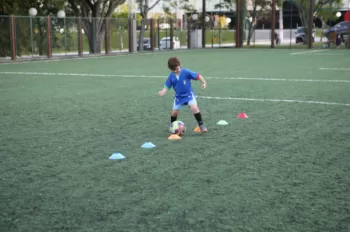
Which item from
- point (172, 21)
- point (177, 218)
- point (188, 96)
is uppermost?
point (172, 21)

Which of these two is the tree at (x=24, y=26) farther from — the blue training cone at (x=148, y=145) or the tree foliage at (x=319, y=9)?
the blue training cone at (x=148, y=145)

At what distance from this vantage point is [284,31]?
169ft

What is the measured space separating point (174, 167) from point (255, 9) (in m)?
44.5

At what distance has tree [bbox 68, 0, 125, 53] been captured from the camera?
3412 centimetres

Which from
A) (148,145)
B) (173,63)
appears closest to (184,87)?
(173,63)

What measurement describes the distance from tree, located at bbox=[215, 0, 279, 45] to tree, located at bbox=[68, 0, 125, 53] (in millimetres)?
12414

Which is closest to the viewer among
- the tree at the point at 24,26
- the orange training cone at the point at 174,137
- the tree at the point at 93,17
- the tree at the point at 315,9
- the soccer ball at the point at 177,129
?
the orange training cone at the point at 174,137

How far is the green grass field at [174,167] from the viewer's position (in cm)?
382

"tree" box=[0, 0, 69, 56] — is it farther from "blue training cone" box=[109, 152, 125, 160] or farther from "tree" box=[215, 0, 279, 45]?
"blue training cone" box=[109, 152, 125, 160]

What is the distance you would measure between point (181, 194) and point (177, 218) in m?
0.57

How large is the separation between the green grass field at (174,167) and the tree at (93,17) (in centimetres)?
2425

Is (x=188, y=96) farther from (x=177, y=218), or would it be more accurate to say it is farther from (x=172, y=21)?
(x=172, y=21)

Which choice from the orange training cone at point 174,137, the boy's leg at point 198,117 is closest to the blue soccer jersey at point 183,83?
the boy's leg at point 198,117

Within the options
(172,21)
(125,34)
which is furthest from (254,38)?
(125,34)
